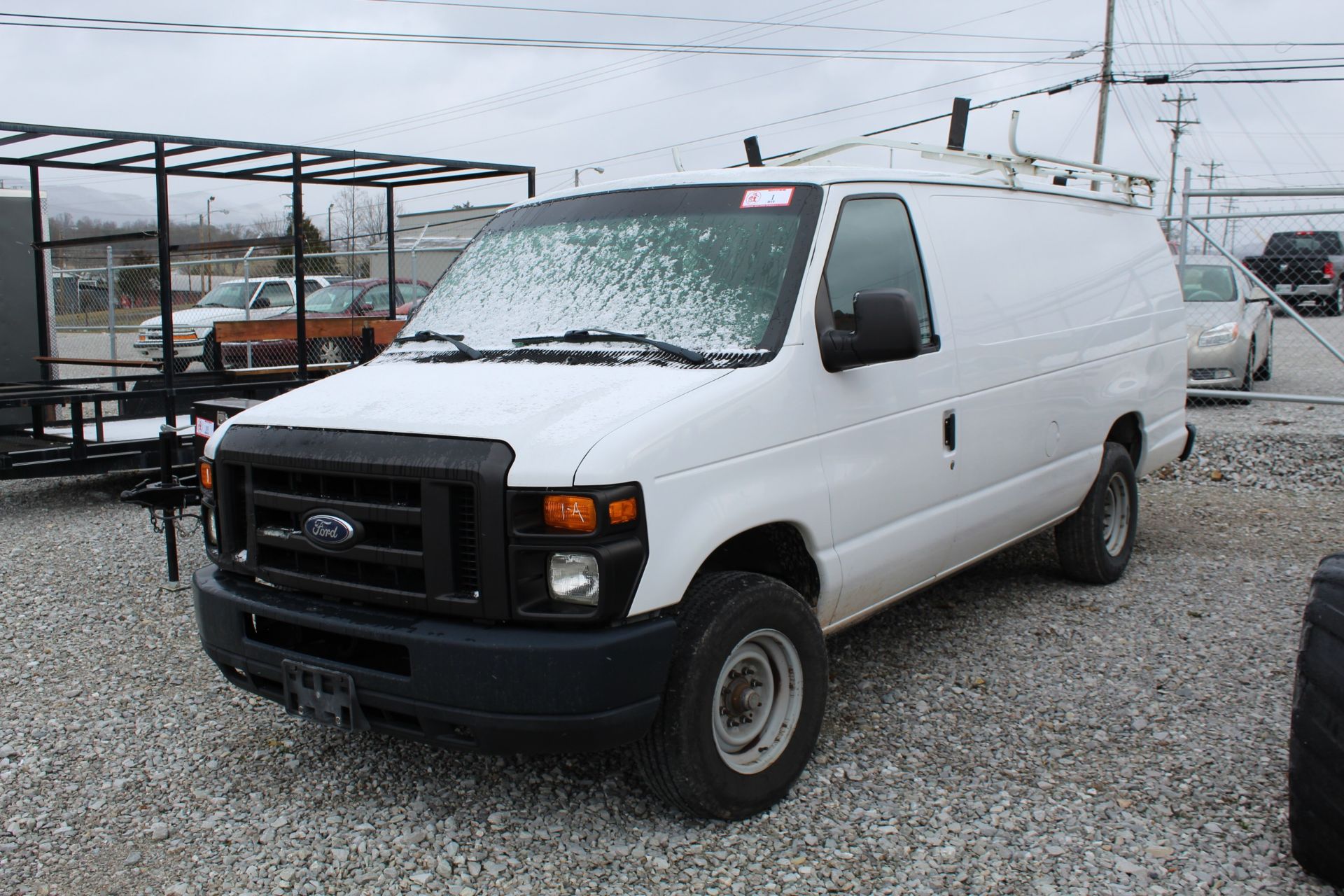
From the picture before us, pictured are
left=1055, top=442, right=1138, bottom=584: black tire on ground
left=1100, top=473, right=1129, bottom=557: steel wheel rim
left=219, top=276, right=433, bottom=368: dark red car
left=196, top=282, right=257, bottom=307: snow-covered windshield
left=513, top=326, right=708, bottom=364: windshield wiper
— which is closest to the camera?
left=513, top=326, right=708, bottom=364: windshield wiper

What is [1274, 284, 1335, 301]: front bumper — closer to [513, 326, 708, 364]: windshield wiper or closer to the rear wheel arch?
the rear wheel arch

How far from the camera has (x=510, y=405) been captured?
334cm

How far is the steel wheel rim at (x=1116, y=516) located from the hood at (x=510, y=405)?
11.5 feet

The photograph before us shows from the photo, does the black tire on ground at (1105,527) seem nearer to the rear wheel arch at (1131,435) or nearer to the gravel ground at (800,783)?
the rear wheel arch at (1131,435)

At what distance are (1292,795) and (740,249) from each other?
2426mm

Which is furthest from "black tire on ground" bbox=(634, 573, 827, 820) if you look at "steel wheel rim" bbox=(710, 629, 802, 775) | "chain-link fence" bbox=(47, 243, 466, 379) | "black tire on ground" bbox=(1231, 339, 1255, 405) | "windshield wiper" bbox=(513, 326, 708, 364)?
"black tire on ground" bbox=(1231, 339, 1255, 405)

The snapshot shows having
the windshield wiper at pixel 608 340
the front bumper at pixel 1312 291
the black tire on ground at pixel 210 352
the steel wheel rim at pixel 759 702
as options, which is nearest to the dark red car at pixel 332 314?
the black tire on ground at pixel 210 352

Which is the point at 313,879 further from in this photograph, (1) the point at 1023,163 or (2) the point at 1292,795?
(1) the point at 1023,163

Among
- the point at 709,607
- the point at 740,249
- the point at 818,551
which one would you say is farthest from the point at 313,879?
the point at 740,249

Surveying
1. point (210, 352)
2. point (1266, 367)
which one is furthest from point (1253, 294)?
point (210, 352)

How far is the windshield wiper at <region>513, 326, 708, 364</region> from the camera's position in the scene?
141 inches

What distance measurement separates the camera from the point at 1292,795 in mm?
3127

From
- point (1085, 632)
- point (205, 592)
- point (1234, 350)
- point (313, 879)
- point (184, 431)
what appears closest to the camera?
point (313, 879)

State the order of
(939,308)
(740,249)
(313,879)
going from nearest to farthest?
1. (313,879)
2. (740,249)
3. (939,308)
